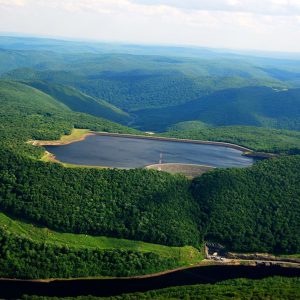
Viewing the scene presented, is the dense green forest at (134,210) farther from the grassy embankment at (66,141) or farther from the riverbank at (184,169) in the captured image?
the riverbank at (184,169)

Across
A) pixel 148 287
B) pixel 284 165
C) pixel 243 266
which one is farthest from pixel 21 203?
pixel 284 165

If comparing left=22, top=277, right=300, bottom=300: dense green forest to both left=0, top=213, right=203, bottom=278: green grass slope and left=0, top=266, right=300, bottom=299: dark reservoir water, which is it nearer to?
left=0, top=266, right=300, bottom=299: dark reservoir water

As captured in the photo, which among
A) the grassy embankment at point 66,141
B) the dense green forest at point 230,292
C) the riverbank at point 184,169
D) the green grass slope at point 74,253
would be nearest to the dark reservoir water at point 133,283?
the green grass slope at point 74,253

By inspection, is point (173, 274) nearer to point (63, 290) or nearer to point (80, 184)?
point (63, 290)

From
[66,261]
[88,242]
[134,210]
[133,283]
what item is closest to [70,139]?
[134,210]

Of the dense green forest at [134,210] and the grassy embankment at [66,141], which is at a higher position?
the grassy embankment at [66,141]

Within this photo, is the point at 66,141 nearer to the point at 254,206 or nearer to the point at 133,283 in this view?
the point at 254,206

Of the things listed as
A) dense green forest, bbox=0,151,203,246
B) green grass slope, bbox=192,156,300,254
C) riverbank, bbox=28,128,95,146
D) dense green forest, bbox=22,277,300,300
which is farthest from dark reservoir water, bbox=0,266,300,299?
riverbank, bbox=28,128,95,146
